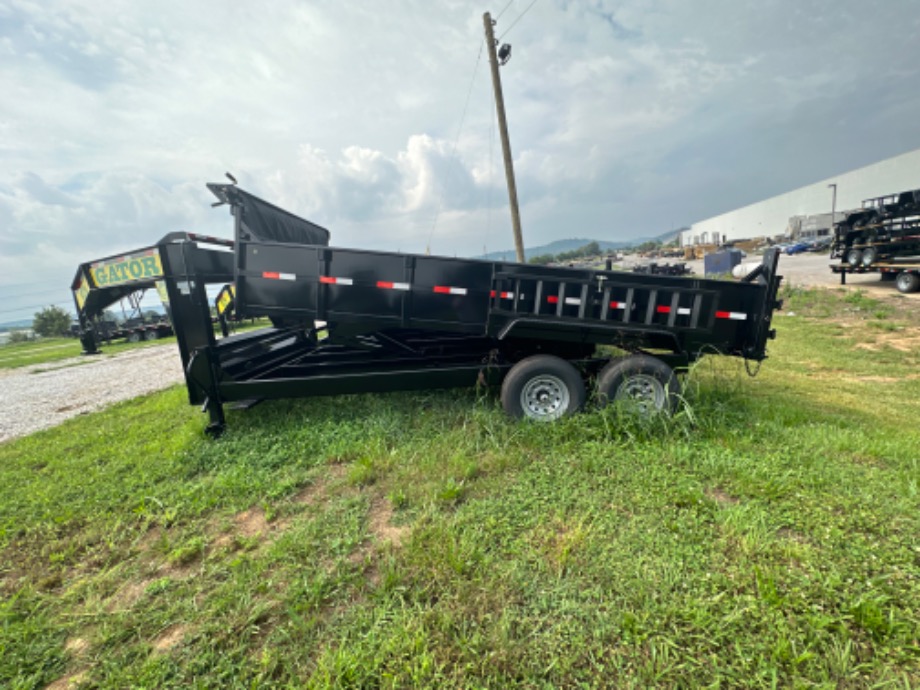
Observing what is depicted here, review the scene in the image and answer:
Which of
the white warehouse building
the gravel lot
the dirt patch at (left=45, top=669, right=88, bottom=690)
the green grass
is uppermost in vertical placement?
the white warehouse building

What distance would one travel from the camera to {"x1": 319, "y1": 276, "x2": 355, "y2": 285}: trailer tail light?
377 centimetres

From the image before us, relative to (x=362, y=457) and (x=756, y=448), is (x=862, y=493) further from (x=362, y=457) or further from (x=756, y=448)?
(x=362, y=457)

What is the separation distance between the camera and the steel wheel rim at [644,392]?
3666mm

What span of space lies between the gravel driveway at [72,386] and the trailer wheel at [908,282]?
22118 millimetres

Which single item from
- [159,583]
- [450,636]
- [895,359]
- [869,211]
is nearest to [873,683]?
[450,636]

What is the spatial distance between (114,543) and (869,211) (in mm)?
22875

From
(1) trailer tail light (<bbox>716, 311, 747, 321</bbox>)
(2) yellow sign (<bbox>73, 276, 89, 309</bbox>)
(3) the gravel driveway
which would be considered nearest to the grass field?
(1) trailer tail light (<bbox>716, 311, 747, 321</bbox>)

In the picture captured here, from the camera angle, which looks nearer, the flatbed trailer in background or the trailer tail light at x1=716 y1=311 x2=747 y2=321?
the trailer tail light at x1=716 y1=311 x2=747 y2=321

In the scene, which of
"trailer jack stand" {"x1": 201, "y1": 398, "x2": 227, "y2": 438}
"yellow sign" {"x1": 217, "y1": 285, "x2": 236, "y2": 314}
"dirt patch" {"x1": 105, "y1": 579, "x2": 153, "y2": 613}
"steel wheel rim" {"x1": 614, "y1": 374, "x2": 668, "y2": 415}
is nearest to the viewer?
"dirt patch" {"x1": 105, "y1": 579, "x2": 153, "y2": 613}

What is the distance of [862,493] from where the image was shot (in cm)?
250

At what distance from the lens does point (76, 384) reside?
8906 millimetres

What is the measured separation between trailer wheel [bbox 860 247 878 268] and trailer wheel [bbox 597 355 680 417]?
17444 millimetres

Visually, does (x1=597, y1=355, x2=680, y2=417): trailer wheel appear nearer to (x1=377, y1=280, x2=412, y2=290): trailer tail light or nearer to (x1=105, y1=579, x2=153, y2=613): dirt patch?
(x1=377, y1=280, x2=412, y2=290): trailer tail light

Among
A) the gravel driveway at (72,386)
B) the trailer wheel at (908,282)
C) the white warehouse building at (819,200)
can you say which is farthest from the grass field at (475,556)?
→ the white warehouse building at (819,200)
